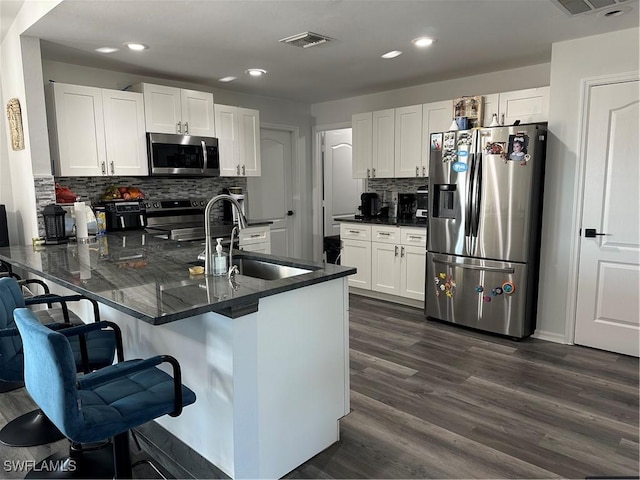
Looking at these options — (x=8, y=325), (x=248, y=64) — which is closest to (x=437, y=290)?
(x=248, y=64)

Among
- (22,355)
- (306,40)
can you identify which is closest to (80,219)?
(22,355)

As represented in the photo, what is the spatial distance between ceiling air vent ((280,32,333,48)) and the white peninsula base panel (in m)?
1.95

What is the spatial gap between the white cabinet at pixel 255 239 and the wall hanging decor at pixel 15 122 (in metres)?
2.11

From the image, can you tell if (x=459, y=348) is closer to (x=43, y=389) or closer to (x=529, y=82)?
(x=529, y=82)

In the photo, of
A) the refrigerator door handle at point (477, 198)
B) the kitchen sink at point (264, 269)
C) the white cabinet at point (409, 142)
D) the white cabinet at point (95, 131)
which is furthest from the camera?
the white cabinet at point (409, 142)

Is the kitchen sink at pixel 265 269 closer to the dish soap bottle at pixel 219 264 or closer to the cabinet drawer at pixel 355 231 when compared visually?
the dish soap bottle at pixel 219 264

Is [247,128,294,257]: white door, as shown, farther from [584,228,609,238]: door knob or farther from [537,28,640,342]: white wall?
[584,228,609,238]: door knob

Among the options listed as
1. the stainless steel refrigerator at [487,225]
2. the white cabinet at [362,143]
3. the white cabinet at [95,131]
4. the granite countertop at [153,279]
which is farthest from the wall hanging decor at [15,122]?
the stainless steel refrigerator at [487,225]

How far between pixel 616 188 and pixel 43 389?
3.79m

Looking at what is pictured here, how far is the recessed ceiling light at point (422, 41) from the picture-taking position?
130 inches

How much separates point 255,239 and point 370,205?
147cm

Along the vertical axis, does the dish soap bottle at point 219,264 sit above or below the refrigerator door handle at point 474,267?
above

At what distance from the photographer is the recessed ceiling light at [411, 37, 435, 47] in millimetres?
3299

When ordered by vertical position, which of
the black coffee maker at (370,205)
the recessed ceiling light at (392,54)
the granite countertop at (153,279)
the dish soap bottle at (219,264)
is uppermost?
the recessed ceiling light at (392,54)
